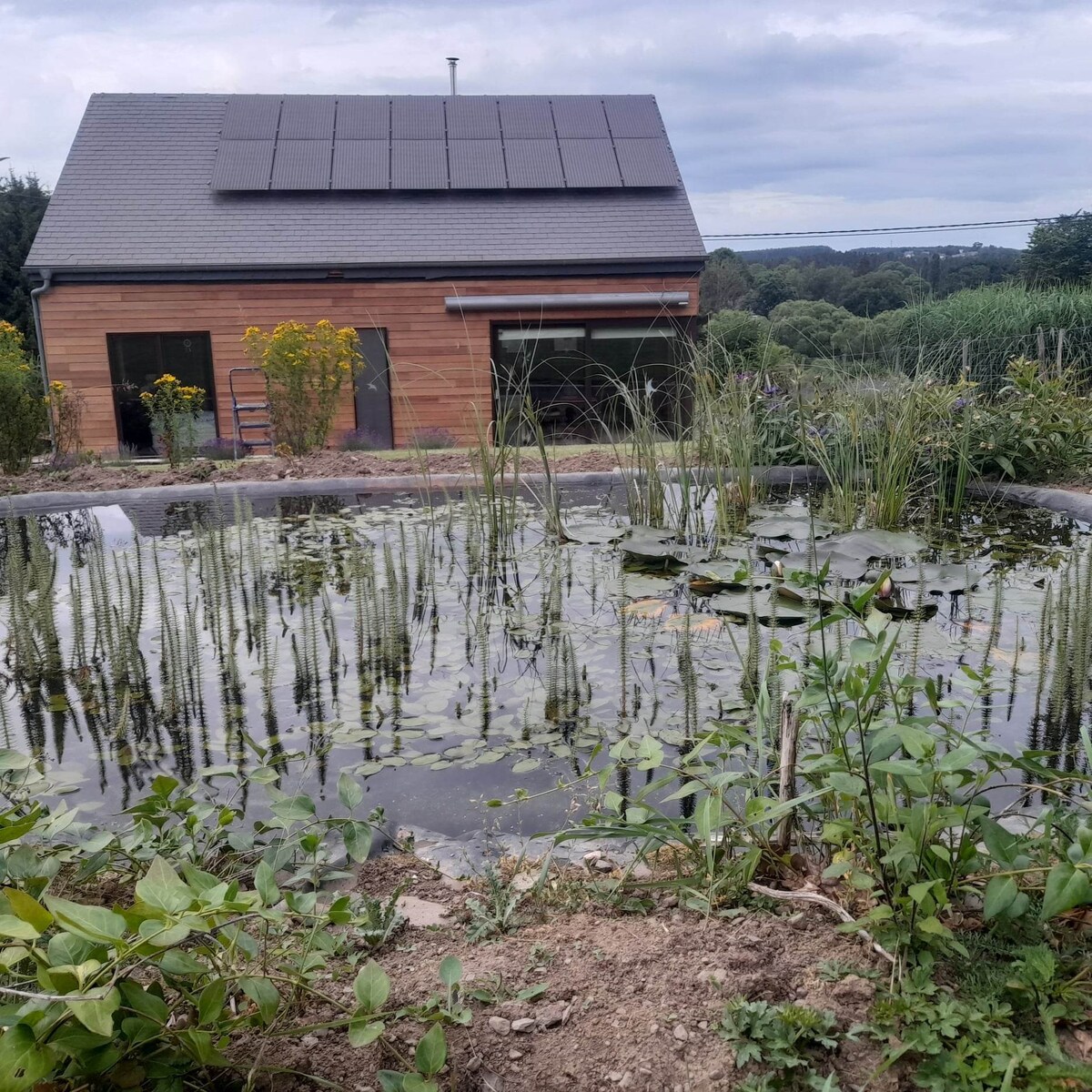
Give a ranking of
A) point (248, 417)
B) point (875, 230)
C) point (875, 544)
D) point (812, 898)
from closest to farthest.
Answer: point (812, 898) → point (875, 544) → point (248, 417) → point (875, 230)

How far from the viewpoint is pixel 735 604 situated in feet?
11.5

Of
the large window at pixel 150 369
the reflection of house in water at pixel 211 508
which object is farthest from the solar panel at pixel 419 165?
the reflection of house in water at pixel 211 508

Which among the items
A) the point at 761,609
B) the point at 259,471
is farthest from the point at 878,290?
the point at 761,609

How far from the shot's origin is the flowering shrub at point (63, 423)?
8.62 metres

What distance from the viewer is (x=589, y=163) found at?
1248 centimetres

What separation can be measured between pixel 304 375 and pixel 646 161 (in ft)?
19.7

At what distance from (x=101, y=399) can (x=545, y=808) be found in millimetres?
10595

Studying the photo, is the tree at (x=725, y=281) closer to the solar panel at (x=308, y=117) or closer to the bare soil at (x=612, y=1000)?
the solar panel at (x=308, y=117)

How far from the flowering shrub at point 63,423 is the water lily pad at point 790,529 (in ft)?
21.2

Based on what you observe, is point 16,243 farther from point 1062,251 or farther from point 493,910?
point 1062,251

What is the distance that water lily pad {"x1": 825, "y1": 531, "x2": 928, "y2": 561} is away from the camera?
3924mm

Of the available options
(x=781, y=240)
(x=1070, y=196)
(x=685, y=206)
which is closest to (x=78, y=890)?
(x=685, y=206)

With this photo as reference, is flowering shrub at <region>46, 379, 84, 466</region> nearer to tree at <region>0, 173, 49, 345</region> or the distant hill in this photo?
tree at <region>0, 173, 49, 345</region>

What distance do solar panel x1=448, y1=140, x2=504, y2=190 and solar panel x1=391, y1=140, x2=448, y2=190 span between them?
14cm
